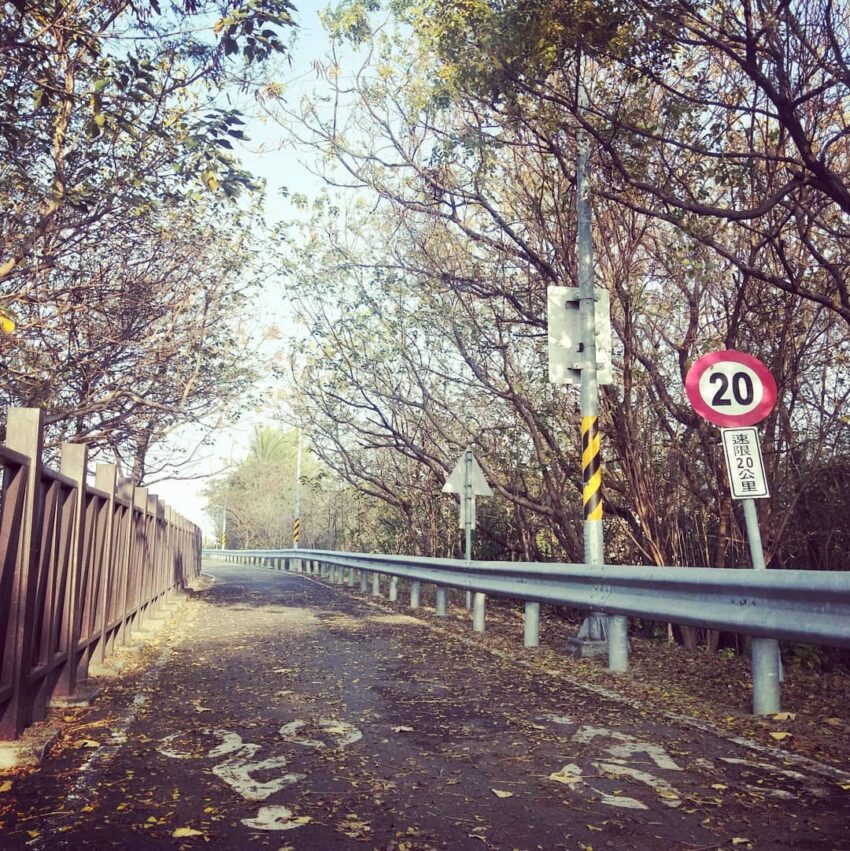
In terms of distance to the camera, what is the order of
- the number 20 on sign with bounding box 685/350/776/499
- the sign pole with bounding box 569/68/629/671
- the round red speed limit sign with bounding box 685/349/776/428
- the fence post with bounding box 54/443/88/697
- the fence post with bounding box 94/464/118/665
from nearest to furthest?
1. the fence post with bounding box 54/443/88/697
2. the number 20 on sign with bounding box 685/350/776/499
3. the round red speed limit sign with bounding box 685/349/776/428
4. the fence post with bounding box 94/464/118/665
5. the sign pole with bounding box 569/68/629/671

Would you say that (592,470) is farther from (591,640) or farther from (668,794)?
(668,794)

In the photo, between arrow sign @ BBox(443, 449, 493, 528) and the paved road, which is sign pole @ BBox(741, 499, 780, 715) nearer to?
the paved road

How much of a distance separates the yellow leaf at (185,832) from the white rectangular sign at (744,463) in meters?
4.37

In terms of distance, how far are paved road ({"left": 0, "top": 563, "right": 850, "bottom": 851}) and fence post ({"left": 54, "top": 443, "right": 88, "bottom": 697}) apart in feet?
1.04

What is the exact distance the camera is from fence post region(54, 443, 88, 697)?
597 centimetres

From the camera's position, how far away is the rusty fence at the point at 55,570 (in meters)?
4.54

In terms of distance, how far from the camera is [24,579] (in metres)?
4.64

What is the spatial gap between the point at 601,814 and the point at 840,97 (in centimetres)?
810

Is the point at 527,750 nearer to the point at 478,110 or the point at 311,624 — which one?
the point at 311,624

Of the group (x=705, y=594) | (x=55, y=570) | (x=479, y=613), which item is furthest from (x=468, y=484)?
(x=55, y=570)

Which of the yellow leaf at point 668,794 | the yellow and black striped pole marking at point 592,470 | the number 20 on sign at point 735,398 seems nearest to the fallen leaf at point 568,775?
the yellow leaf at point 668,794

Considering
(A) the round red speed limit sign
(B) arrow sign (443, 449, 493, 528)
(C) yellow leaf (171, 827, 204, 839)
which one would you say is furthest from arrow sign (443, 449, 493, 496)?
(C) yellow leaf (171, 827, 204, 839)

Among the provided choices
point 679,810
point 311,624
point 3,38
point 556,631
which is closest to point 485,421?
point 556,631

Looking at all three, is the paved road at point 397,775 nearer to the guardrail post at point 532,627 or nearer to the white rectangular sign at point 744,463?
the white rectangular sign at point 744,463
